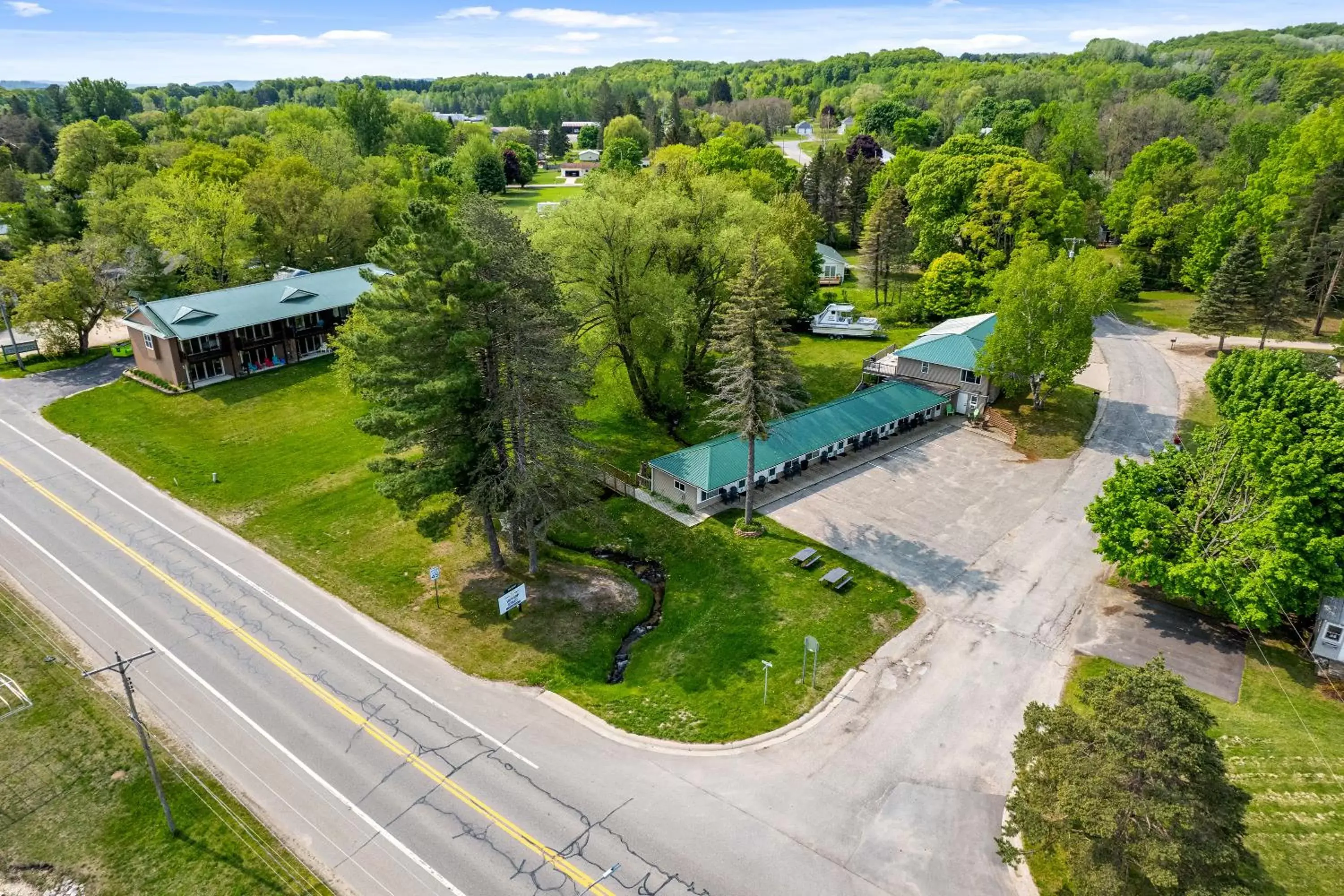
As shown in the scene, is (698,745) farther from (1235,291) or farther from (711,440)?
(1235,291)

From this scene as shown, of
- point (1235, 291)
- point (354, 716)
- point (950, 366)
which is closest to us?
point (354, 716)

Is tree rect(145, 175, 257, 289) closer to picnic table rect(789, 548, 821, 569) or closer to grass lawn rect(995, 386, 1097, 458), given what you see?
picnic table rect(789, 548, 821, 569)

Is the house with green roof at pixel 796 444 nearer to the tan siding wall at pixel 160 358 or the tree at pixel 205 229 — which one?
the tan siding wall at pixel 160 358

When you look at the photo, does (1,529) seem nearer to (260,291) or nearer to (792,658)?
(260,291)

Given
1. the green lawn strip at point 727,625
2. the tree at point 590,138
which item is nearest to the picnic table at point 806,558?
the green lawn strip at point 727,625

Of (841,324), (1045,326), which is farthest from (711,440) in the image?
(841,324)

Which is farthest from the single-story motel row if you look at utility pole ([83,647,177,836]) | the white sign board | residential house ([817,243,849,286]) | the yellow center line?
utility pole ([83,647,177,836])

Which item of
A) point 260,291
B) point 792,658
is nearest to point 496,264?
point 792,658
